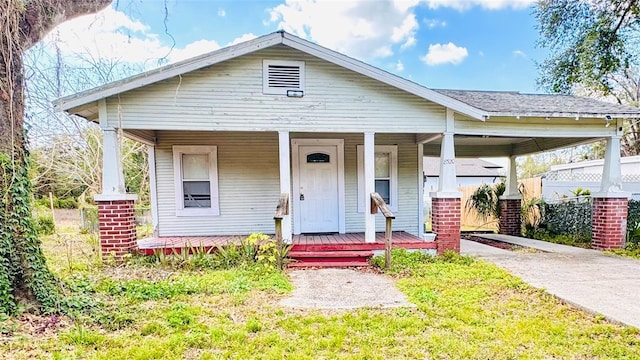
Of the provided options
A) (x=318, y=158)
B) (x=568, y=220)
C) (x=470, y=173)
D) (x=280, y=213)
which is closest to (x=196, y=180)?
(x=318, y=158)

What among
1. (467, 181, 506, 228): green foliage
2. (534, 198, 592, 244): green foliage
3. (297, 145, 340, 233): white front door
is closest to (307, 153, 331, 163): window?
(297, 145, 340, 233): white front door

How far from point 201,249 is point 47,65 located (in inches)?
129

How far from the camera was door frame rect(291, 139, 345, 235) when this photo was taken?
7.05 m

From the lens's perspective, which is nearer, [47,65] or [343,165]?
[47,65]

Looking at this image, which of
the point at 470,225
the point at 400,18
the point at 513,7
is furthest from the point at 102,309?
the point at 513,7

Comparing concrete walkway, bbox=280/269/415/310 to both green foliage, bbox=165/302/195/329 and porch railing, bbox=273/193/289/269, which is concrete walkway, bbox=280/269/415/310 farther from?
green foliage, bbox=165/302/195/329

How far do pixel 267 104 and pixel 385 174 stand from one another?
130 inches

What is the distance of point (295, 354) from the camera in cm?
265

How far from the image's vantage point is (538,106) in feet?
20.6

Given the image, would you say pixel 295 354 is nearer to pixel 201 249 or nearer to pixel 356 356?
pixel 356 356

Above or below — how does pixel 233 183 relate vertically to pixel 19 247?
above

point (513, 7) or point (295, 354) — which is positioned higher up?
point (513, 7)

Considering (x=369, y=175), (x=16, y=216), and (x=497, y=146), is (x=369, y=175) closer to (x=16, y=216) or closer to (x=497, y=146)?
(x=16, y=216)

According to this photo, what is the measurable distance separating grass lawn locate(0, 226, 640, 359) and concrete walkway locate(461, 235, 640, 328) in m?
0.27
